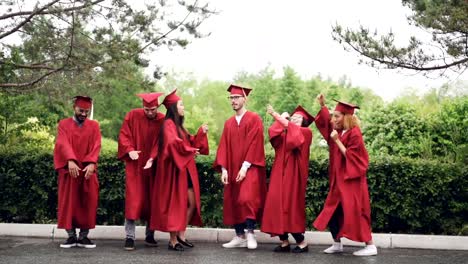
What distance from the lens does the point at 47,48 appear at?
1411 cm

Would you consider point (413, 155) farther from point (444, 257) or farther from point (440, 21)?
point (444, 257)

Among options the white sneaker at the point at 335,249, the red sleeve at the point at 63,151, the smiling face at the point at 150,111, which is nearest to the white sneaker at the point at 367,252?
the white sneaker at the point at 335,249

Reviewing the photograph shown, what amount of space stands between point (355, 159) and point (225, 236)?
2.45 meters

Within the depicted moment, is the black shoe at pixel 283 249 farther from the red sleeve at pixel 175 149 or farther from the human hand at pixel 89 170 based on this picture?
the human hand at pixel 89 170

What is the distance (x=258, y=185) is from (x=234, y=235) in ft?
3.97

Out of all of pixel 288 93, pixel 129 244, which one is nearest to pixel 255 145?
pixel 129 244

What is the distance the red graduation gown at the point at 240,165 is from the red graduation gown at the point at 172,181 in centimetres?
36

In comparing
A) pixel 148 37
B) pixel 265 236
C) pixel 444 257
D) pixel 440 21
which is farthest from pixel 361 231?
pixel 148 37

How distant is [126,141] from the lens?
1040cm

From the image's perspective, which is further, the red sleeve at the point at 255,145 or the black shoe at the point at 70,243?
the black shoe at the point at 70,243

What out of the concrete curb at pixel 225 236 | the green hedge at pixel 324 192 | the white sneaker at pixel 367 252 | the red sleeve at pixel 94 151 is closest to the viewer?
the white sneaker at pixel 367 252

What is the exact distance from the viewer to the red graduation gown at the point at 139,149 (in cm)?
1037

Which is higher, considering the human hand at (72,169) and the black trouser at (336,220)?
the human hand at (72,169)

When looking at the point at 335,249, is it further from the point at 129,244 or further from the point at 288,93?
the point at 288,93
